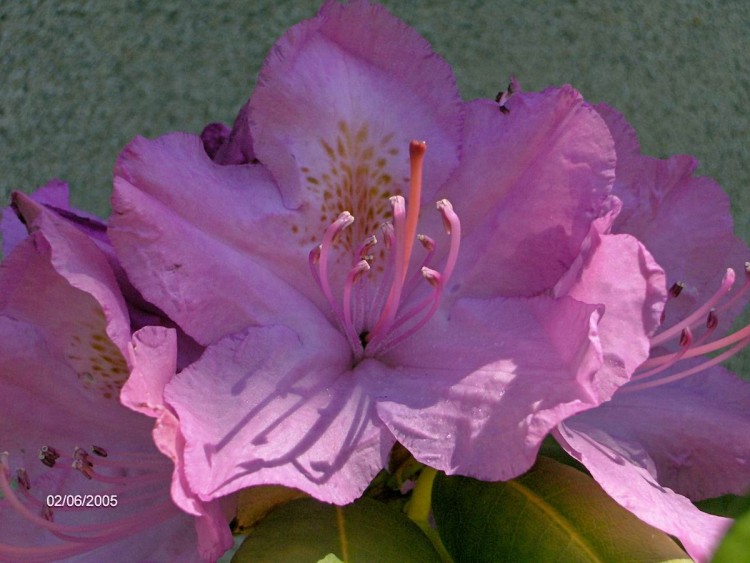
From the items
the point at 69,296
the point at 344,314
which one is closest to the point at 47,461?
the point at 69,296

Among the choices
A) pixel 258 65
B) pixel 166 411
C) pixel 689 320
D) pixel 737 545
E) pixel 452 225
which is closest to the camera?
pixel 737 545

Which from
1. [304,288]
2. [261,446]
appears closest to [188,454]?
[261,446]

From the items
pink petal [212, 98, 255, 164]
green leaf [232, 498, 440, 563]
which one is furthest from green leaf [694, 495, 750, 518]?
pink petal [212, 98, 255, 164]

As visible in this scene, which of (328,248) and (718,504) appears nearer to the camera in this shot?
(328,248)

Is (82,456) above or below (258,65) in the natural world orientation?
below

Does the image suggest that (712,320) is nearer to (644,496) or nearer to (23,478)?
(644,496)

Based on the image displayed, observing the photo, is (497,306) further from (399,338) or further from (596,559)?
(596,559)
